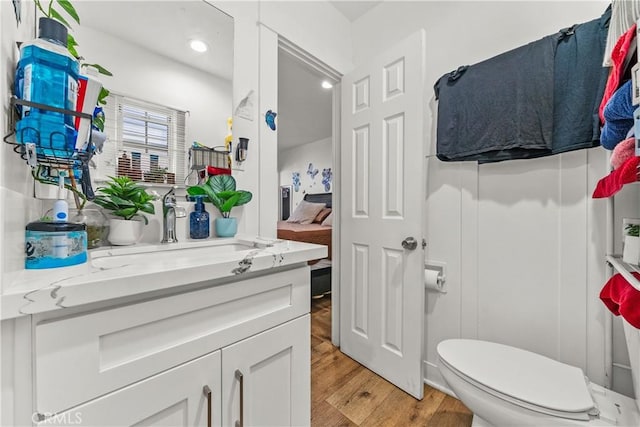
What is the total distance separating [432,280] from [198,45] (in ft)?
5.63

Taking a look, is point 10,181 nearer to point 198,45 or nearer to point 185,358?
point 185,358

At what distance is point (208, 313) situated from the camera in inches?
25.5

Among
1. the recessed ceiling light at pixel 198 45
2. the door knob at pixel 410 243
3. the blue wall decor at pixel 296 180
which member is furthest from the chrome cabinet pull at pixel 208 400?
the blue wall decor at pixel 296 180

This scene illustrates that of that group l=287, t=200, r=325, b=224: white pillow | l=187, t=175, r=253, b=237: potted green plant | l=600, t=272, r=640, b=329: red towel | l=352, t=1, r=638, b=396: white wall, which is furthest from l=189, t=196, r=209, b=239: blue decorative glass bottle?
l=287, t=200, r=325, b=224: white pillow

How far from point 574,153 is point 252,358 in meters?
1.52

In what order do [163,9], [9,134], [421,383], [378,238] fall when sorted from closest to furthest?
1. [9,134]
2. [163,9]
3. [421,383]
4. [378,238]

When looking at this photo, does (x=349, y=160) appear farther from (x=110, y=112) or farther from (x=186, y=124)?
(x=110, y=112)

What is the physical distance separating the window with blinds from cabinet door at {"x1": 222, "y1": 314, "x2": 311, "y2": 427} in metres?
0.81

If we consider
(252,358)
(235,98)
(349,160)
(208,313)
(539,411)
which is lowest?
(539,411)

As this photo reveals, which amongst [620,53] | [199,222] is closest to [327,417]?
[199,222]

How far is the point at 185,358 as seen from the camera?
60 cm

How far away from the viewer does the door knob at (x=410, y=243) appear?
1.41 metres

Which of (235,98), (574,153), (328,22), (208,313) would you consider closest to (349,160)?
→ (235,98)

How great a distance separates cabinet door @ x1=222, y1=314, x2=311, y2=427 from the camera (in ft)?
2.25
